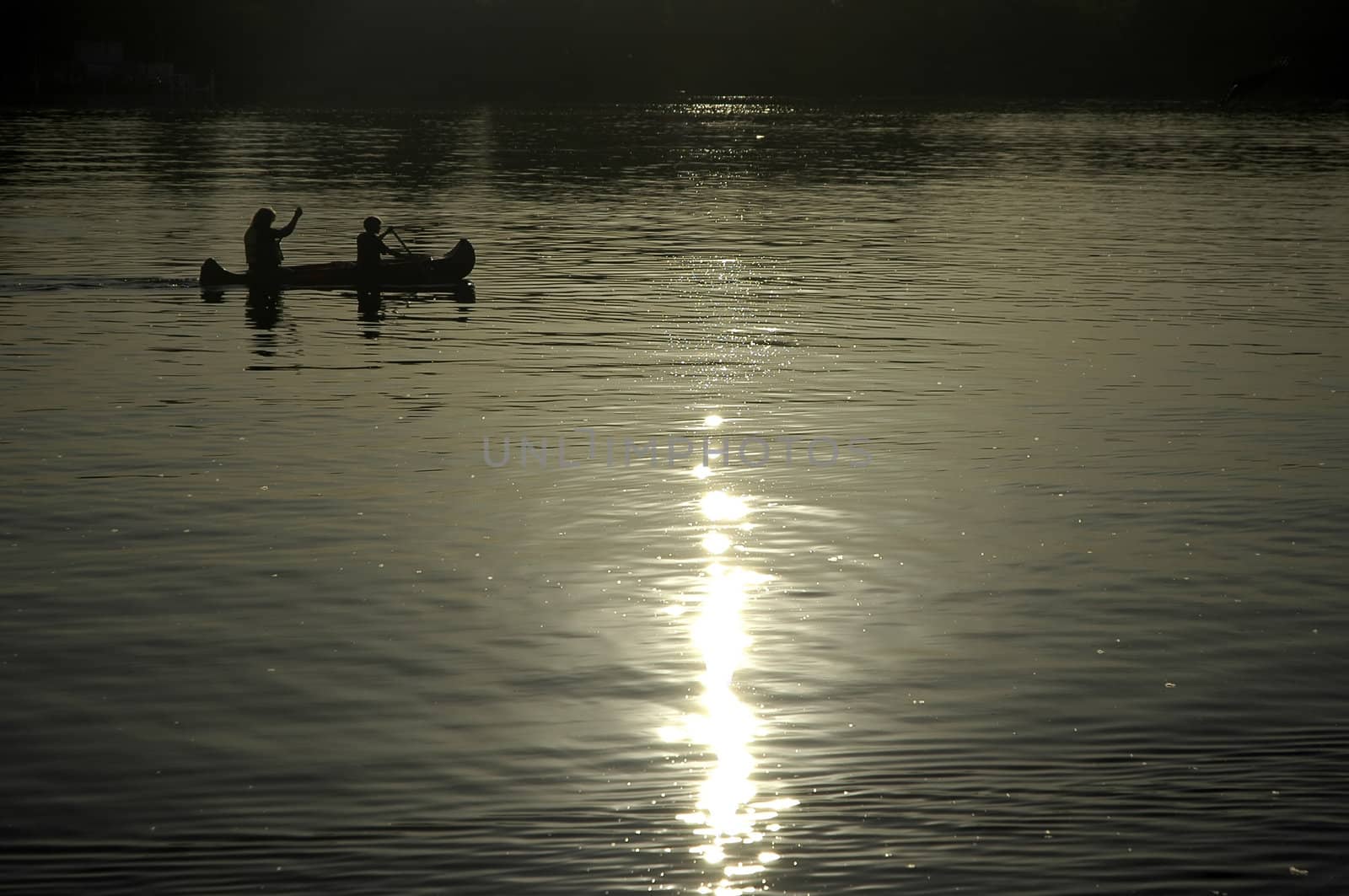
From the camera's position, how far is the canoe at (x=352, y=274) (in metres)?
37.8

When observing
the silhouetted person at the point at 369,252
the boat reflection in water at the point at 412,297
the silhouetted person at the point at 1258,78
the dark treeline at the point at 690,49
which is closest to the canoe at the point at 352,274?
the silhouetted person at the point at 369,252

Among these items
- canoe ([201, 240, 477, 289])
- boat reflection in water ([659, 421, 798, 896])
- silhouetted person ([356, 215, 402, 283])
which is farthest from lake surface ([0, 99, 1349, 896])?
silhouetted person ([356, 215, 402, 283])

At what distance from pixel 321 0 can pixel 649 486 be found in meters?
164

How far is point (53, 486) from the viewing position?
67.6 ft

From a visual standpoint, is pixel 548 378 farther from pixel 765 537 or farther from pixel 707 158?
pixel 707 158

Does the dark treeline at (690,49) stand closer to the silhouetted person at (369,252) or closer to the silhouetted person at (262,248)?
the silhouetted person at (262,248)

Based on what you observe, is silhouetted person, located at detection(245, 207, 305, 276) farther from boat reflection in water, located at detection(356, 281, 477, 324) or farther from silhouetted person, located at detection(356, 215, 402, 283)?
boat reflection in water, located at detection(356, 281, 477, 324)

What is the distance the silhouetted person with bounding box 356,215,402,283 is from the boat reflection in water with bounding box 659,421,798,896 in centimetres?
2019

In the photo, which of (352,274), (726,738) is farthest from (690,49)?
(726,738)

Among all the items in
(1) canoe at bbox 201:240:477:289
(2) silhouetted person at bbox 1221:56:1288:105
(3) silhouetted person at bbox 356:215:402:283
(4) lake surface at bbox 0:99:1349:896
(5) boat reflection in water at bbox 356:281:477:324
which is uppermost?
(2) silhouetted person at bbox 1221:56:1288:105

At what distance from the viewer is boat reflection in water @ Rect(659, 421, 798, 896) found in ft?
36.0

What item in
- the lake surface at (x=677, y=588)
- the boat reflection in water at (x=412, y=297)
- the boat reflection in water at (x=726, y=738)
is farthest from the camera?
the boat reflection in water at (x=412, y=297)

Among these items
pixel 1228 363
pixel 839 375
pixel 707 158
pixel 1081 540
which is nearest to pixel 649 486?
pixel 1081 540

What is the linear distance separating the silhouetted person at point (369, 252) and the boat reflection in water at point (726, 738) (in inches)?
795
